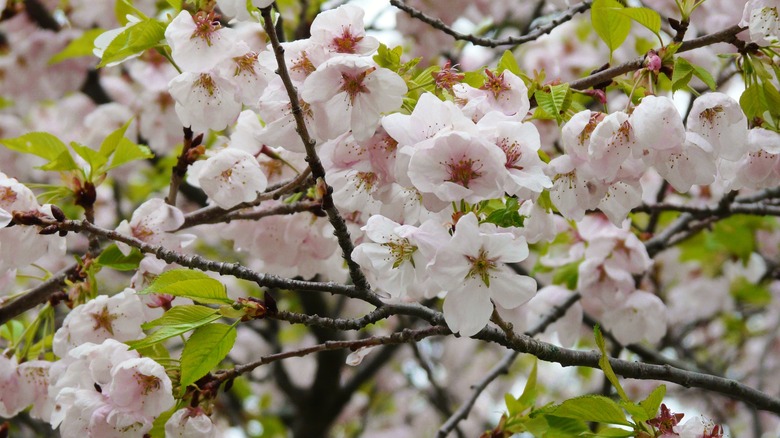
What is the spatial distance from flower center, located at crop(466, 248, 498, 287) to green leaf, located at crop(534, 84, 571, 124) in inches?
10.7

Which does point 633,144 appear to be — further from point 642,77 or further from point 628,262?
point 628,262

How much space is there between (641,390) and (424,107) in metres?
4.05

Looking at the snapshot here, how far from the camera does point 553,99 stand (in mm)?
1350

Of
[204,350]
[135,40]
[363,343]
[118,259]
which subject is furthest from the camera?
[118,259]

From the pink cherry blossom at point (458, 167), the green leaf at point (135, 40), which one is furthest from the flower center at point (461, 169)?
the green leaf at point (135, 40)

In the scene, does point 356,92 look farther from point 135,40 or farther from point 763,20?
point 763,20

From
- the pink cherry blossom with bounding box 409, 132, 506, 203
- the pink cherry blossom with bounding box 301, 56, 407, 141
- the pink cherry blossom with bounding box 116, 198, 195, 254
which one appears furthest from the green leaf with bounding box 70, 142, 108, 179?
the pink cherry blossom with bounding box 409, 132, 506, 203

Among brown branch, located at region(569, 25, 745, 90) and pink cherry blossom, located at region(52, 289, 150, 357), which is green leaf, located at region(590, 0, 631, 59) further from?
pink cherry blossom, located at region(52, 289, 150, 357)

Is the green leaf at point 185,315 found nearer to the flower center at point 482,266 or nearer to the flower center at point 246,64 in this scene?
the flower center at point 482,266

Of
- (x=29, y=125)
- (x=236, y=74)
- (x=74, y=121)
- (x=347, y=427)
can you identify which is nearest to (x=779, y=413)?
(x=236, y=74)

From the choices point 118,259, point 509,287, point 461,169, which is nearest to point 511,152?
point 461,169

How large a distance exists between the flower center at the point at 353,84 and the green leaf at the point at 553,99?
293 millimetres

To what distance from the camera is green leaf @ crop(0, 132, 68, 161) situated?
177 centimetres

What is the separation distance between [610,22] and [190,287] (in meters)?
0.92
